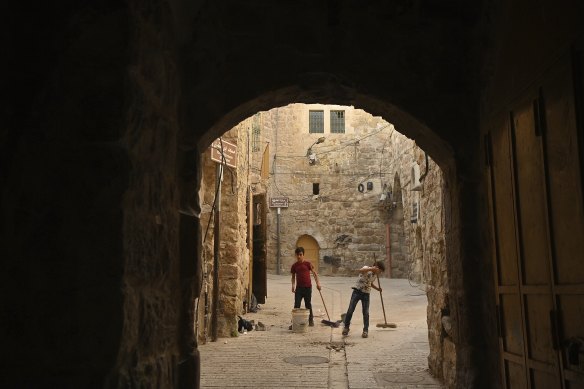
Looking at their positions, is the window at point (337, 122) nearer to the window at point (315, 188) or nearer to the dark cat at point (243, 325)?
the window at point (315, 188)

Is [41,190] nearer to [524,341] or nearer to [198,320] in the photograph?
[524,341]

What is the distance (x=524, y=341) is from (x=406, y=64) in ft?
5.67

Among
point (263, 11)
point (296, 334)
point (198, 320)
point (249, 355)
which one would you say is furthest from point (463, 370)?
point (296, 334)

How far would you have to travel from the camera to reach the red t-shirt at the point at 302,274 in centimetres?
883

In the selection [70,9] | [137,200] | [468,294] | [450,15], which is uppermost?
[450,15]

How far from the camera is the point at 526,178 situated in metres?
2.59

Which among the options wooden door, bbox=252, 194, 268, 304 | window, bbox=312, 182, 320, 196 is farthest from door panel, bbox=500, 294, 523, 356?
window, bbox=312, 182, 320, 196

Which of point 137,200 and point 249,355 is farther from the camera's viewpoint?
point 249,355

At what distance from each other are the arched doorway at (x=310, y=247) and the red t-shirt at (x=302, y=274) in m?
11.0

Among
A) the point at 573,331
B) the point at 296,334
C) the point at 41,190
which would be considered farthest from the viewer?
the point at 296,334

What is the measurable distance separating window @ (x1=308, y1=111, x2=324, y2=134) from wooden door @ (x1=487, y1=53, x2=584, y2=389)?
17.6 metres

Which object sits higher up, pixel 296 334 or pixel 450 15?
pixel 450 15

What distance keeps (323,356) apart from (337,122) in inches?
588

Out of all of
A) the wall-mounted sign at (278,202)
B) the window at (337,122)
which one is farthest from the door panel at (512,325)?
the window at (337,122)
